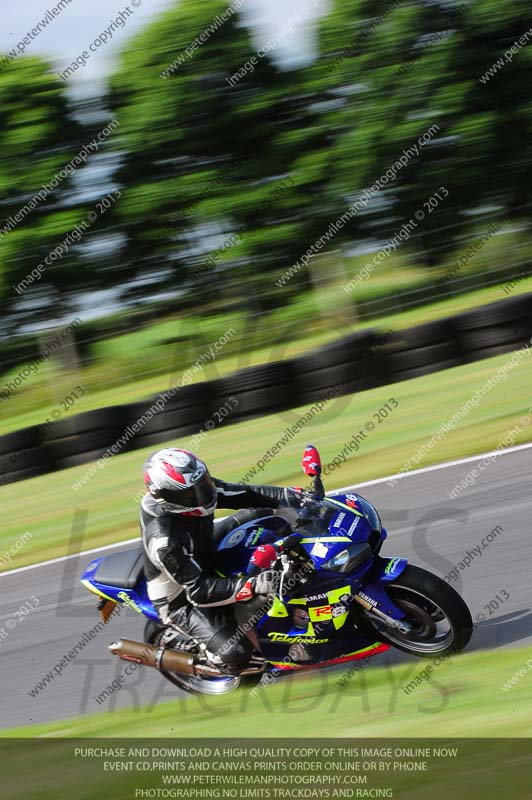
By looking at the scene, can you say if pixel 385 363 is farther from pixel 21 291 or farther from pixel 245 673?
pixel 21 291

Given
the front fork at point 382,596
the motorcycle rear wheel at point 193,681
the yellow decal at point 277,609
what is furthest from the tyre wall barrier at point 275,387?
the front fork at point 382,596

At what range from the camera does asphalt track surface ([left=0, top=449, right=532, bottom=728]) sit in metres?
→ 6.38

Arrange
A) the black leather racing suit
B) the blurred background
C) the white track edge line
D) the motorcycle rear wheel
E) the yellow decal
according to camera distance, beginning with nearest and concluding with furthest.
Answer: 1. the black leather racing suit
2. the yellow decal
3. the motorcycle rear wheel
4. the white track edge line
5. the blurred background

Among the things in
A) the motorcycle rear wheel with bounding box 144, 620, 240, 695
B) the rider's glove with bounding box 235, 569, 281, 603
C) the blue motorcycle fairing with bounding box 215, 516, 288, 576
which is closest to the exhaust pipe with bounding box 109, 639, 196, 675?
the motorcycle rear wheel with bounding box 144, 620, 240, 695

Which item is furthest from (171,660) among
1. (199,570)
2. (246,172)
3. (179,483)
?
(246,172)

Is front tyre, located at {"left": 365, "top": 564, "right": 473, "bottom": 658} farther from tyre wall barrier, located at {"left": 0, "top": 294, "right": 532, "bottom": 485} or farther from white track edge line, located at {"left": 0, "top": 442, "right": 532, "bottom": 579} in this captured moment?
tyre wall barrier, located at {"left": 0, "top": 294, "right": 532, "bottom": 485}

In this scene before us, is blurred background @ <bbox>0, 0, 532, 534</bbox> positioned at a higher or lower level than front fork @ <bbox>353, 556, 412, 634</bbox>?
lower

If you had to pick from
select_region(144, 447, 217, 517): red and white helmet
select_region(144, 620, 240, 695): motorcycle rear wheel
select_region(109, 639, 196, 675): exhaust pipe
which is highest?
select_region(144, 447, 217, 517): red and white helmet

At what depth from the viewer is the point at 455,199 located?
22578mm

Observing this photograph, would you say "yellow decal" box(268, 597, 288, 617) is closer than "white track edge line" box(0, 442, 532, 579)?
Yes

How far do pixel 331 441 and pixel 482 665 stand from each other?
6692 millimetres

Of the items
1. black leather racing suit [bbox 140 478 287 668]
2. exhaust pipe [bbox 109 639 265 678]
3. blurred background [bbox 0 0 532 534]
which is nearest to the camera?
black leather racing suit [bbox 140 478 287 668]

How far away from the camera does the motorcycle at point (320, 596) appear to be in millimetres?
5383

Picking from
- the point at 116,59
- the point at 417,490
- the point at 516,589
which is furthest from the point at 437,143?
the point at 516,589
